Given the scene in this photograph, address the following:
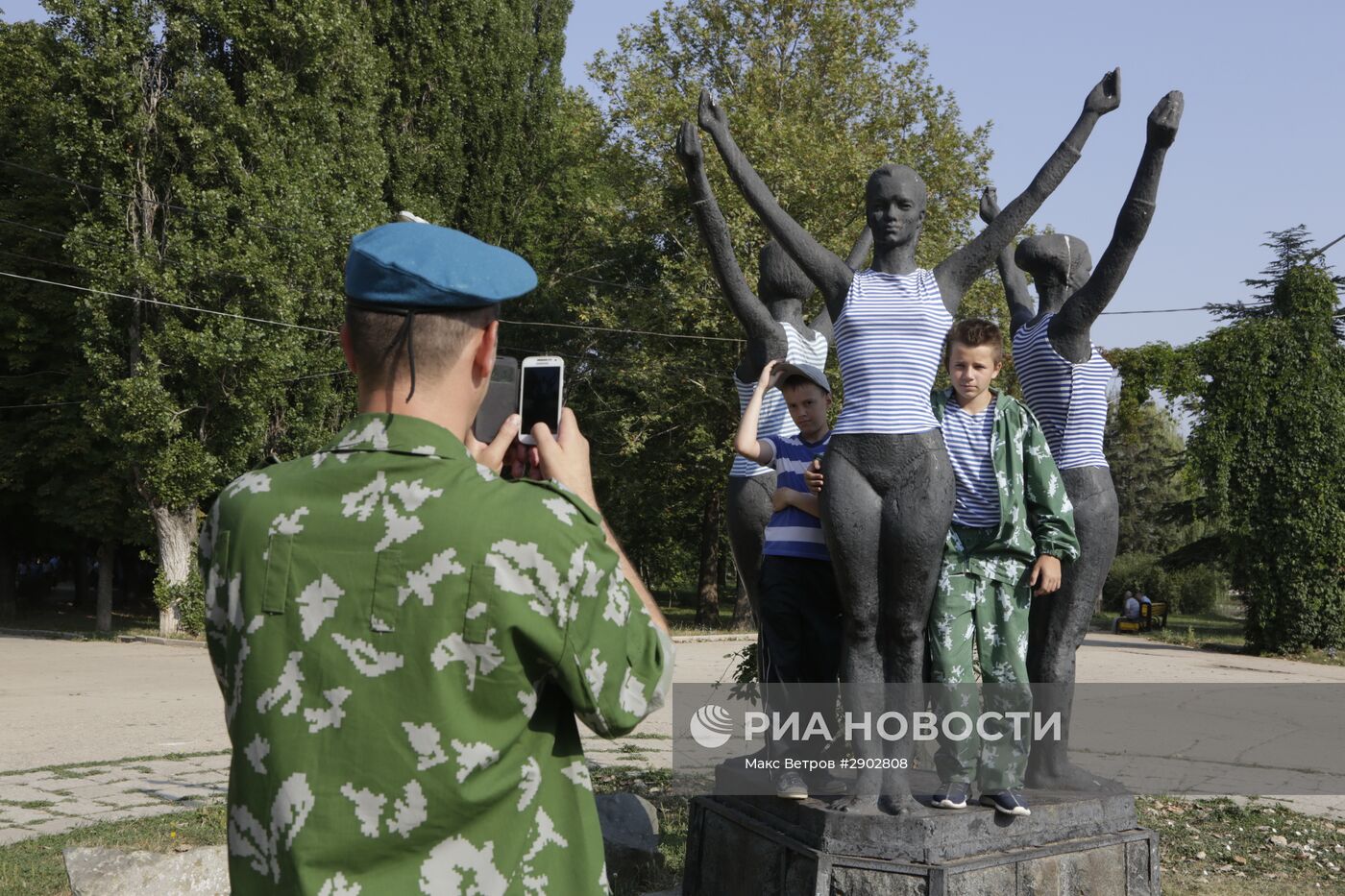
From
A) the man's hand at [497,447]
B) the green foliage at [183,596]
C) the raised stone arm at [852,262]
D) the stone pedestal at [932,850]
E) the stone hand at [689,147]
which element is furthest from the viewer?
the green foliage at [183,596]

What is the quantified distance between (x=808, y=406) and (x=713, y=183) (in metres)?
17.4

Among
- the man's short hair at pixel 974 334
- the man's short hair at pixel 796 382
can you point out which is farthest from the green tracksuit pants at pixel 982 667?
the man's short hair at pixel 796 382

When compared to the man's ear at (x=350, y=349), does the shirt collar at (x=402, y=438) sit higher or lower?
lower

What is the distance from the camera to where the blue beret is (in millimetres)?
1676

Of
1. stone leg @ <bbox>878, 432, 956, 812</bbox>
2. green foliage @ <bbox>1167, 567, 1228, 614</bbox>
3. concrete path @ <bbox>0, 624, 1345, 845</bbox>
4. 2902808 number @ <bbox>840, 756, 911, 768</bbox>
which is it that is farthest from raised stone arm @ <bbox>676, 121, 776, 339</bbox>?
green foliage @ <bbox>1167, 567, 1228, 614</bbox>

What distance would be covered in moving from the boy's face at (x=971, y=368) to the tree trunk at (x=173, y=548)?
19.1 meters

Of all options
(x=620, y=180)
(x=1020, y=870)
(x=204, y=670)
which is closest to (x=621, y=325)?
(x=620, y=180)

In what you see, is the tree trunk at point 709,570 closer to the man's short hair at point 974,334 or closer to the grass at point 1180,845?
the grass at point 1180,845

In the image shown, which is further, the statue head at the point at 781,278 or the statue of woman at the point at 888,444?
the statue head at the point at 781,278

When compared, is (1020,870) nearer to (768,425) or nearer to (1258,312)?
(768,425)

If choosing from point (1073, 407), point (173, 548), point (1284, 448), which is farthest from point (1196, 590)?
point (1073, 407)

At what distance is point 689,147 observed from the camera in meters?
4.51

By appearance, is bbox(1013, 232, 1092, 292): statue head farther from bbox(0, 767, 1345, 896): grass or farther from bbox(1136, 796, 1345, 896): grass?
bbox(0, 767, 1345, 896): grass

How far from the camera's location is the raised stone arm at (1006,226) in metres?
4.21
